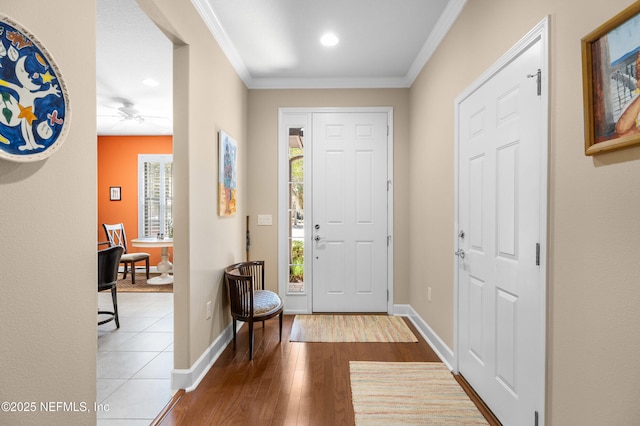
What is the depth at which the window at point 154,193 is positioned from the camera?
6.44 meters

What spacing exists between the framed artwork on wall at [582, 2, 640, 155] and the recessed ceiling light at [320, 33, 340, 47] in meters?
2.13

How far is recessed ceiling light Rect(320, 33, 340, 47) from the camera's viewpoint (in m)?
2.88

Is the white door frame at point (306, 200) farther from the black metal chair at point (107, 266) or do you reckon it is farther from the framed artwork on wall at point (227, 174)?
the black metal chair at point (107, 266)

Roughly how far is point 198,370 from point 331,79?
10.7 feet

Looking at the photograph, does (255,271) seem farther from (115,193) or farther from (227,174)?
(115,193)

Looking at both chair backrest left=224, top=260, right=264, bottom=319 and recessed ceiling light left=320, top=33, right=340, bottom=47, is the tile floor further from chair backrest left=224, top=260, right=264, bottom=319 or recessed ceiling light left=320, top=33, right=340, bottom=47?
recessed ceiling light left=320, top=33, right=340, bottom=47

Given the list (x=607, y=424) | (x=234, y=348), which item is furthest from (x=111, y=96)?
(x=607, y=424)

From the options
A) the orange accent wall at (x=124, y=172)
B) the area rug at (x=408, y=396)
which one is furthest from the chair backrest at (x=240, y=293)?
the orange accent wall at (x=124, y=172)

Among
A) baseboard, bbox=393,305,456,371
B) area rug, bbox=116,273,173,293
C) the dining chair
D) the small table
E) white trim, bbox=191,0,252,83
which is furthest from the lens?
the dining chair

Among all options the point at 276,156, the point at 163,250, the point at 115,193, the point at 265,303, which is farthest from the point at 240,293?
the point at 115,193

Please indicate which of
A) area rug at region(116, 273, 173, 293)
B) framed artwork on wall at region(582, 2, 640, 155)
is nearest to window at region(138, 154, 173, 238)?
area rug at region(116, 273, 173, 293)

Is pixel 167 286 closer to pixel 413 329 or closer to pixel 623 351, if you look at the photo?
pixel 413 329

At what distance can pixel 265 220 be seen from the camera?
12.9ft

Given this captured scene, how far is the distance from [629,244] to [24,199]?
1.93m
